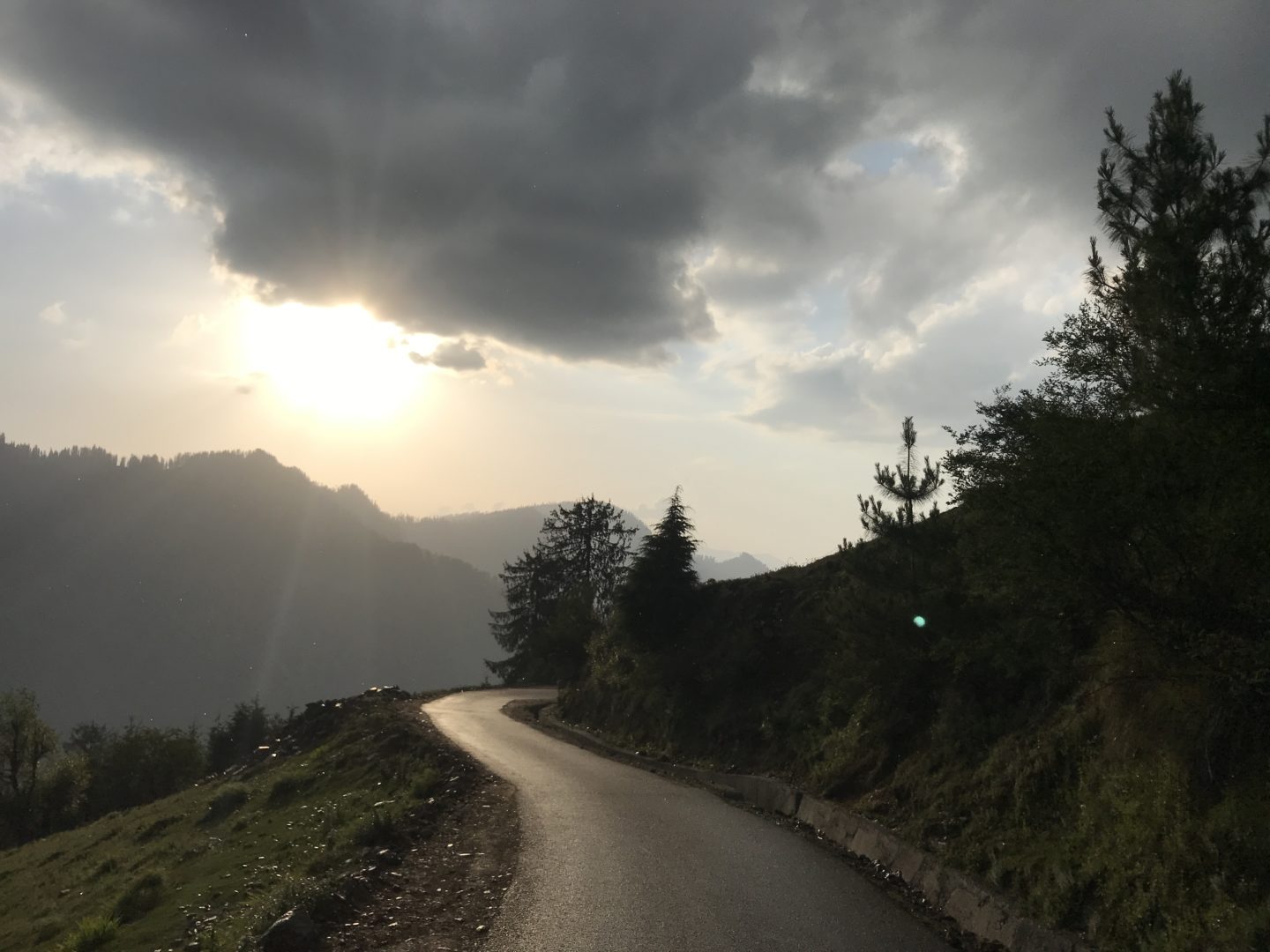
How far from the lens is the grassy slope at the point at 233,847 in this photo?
11.2 metres

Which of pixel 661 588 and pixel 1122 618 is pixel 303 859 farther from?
pixel 661 588

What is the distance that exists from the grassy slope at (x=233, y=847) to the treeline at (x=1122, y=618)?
7866mm

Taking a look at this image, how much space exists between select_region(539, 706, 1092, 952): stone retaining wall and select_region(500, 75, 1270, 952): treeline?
24cm

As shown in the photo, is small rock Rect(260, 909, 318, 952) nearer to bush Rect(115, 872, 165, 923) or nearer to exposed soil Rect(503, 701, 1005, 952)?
exposed soil Rect(503, 701, 1005, 952)

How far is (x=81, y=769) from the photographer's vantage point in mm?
54281

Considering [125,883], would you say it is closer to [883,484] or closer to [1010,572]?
[883,484]

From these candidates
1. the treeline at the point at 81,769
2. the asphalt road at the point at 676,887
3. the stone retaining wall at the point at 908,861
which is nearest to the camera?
the stone retaining wall at the point at 908,861

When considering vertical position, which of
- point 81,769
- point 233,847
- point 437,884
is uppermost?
point 437,884

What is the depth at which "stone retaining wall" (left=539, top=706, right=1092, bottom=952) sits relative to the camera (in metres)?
7.31

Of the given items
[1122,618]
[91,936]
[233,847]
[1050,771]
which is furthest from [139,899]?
[1122,618]

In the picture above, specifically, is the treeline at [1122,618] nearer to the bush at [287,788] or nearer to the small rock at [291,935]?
the small rock at [291,935]

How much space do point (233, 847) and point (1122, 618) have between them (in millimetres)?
16308

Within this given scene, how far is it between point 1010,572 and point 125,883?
60.5ft

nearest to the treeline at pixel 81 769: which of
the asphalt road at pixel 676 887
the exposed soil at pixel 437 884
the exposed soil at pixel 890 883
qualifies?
the exposed soil at pixel 437 884
